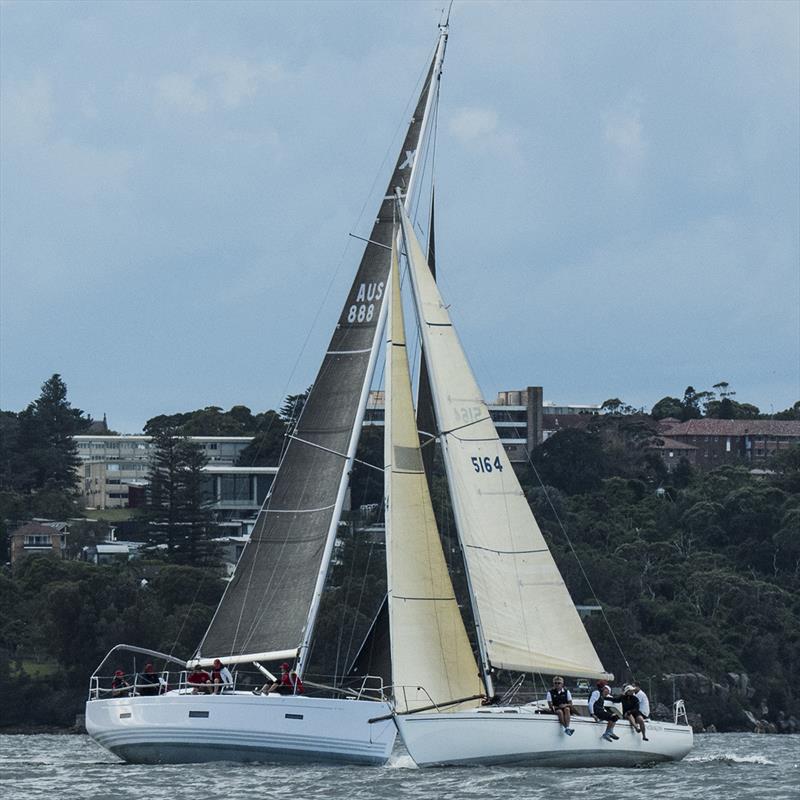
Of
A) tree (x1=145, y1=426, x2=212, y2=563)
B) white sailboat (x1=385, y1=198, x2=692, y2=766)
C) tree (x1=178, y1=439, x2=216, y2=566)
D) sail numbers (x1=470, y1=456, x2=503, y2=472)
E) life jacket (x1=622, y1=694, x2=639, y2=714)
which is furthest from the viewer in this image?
tree (x1=145, y1=426, x2=212, y2=563)

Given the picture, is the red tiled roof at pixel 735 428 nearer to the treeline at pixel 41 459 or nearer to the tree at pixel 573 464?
the tree at pixel 573 464

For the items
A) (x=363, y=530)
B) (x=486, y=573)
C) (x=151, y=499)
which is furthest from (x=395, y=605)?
(x=151, y=499)

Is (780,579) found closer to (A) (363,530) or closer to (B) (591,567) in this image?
(B) (591,567)

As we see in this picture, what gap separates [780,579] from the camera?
92062 millimetres

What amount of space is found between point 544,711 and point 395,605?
2837 mm

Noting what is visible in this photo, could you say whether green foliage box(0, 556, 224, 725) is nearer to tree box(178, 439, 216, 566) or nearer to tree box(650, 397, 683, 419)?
tree box(178, 439, 216, 566)

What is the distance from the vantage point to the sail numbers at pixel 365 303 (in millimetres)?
33250

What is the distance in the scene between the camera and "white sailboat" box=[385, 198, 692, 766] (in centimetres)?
2880

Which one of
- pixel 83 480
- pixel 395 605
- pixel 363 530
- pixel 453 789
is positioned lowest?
pixel 453 789

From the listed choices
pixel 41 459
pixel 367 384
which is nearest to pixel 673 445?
pixel 41 459

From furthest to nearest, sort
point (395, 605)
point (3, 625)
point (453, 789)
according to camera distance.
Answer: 1. point (3, 625)
2. point (395, 605)
3. point (453, 789)

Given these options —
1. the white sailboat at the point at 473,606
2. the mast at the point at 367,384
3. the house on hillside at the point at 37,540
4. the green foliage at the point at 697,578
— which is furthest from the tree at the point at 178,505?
the white sailboat at the point at 473,606

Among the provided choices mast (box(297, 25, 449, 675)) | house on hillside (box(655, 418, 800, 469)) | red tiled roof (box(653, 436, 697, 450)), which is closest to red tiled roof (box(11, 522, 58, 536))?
red tiled roof (box(653, 436, 697, 450))

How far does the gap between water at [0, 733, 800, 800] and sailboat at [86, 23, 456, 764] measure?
442 millimetres
